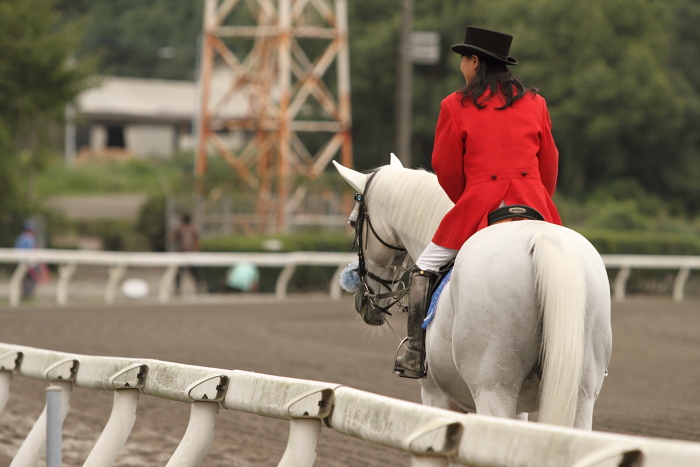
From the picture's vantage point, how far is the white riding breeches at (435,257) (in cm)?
504

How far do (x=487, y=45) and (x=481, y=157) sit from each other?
19.7 inches

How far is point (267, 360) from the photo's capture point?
39.1 ft

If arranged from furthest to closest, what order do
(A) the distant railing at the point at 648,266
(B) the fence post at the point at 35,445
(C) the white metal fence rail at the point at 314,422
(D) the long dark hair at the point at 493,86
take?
(A) the distant railing at the point at 648,266, (B) the fence post at the point at 35,445, (D) the long dark hair at the point at 493,86, (C) the white metal fence rail at the point at 314,422

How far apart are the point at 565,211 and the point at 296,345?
21739 millimetres

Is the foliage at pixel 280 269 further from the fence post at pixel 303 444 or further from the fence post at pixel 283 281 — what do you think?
the fence post at pixel 303 444

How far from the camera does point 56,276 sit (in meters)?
26.1

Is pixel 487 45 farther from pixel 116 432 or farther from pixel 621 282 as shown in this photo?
pixel 621 282

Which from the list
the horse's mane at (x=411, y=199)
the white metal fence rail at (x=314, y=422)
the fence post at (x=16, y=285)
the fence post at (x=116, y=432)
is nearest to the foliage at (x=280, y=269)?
the fence post at (x=16, y=285)

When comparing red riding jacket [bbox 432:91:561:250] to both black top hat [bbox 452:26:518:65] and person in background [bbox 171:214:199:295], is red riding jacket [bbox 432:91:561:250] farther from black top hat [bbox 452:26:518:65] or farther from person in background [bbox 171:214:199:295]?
person in background [bbox 171:214:199:295]

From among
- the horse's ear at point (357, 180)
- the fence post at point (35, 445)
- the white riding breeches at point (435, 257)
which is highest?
the horse's ear at point (357, 180)

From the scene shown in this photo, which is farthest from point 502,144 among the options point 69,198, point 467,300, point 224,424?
point 69,198

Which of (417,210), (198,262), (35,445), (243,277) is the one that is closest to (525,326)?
(417,210)

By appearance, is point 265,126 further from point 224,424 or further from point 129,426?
point 129,426

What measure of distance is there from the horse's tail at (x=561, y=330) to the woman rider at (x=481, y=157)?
0.69 meters
